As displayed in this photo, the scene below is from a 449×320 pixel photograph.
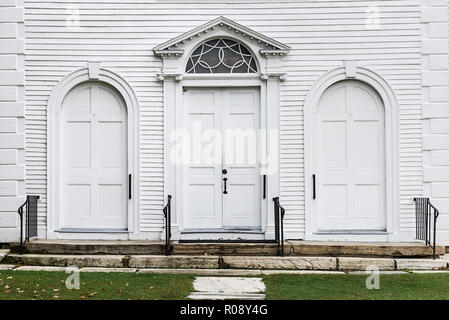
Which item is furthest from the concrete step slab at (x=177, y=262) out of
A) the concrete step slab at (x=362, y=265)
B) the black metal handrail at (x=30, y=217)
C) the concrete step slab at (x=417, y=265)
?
the concrete step slab at (x=417, y=265)

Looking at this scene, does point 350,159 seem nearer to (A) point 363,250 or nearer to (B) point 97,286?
(A) point 363,250

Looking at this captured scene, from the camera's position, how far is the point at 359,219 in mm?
12695

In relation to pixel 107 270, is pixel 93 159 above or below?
above

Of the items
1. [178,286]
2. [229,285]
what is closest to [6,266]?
[178,286]

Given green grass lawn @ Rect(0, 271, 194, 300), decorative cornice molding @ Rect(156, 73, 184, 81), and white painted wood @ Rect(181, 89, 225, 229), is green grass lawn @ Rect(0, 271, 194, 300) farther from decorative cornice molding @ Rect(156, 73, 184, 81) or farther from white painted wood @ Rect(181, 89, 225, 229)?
decorative cornice molding @ Rect(156, 73, 184, 81)

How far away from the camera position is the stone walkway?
8948mm

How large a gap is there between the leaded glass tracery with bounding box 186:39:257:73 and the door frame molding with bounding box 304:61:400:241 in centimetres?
131

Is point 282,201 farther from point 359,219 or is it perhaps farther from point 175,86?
point 175,86

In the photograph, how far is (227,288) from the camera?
31.5 feet

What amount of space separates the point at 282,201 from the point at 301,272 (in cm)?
188

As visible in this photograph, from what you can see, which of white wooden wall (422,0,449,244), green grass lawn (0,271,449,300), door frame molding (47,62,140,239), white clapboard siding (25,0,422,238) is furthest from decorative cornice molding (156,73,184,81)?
white wooden wall (422,0,449,244)

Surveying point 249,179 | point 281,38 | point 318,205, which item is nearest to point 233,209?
point 249,179

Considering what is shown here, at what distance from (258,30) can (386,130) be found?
3094mm

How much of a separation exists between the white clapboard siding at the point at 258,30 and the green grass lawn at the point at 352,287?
7.17 feet
